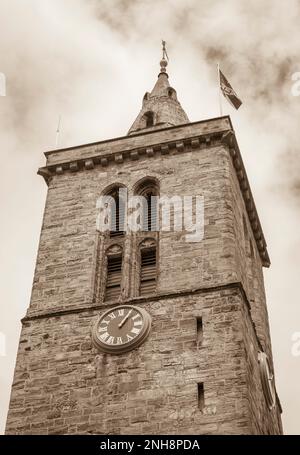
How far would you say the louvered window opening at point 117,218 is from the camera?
1178 inches

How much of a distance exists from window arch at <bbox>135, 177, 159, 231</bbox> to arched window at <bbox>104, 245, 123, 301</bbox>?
126 centimetres

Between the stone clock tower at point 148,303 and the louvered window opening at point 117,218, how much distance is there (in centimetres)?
5

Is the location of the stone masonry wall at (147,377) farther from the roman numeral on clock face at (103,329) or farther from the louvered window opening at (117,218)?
the louvered window opening at (117,218)

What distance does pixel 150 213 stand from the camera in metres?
30.1

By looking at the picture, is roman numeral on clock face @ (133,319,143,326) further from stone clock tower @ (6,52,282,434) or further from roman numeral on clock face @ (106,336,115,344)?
roman numeral on clock face @ (106,336,115,344)

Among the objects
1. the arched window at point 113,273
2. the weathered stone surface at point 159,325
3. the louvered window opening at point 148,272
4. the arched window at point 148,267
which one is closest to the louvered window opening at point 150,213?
the weathered stone surface at point 159,325

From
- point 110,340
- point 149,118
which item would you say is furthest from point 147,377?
point 149,118

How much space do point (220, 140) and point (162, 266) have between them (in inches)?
228

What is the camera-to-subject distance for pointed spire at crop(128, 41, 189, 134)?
115ft

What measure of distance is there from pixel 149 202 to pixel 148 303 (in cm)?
501

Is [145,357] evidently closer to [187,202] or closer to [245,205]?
[187,202]

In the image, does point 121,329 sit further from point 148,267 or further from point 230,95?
point 230,95

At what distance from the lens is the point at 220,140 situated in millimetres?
31312
